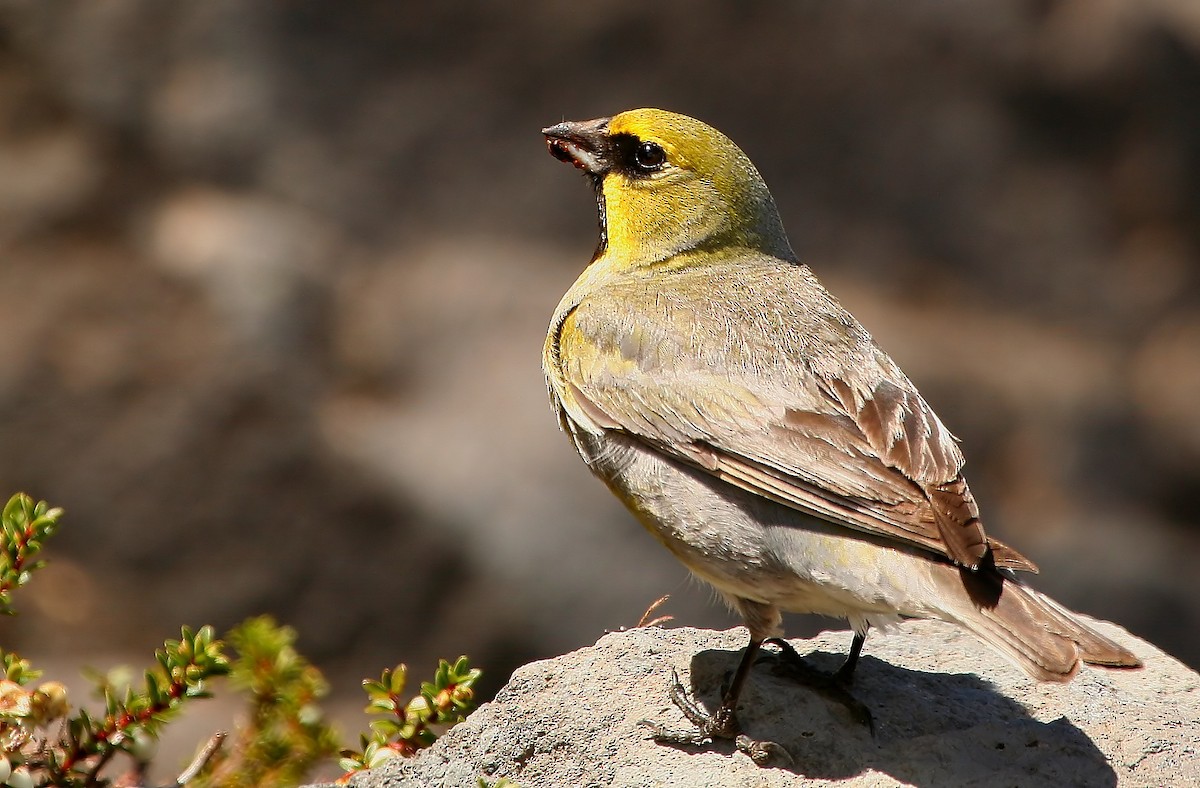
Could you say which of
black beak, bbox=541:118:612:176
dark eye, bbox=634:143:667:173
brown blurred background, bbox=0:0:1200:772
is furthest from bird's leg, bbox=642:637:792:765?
brown blurred background, bbox=0:0:1200:772

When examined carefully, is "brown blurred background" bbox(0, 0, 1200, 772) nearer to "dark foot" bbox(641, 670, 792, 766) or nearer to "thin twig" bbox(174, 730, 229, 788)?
"dark foot" bbox(641, 670, 792, 766)

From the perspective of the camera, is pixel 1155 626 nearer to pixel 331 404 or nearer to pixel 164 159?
pixel 331 404

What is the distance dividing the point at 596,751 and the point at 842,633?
1.34 m

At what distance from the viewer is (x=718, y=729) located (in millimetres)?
4016

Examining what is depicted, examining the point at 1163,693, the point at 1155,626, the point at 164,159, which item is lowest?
the point at 1155,626

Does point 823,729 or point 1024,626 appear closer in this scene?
point 1024,626

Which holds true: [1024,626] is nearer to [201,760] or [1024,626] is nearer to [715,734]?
[715,734]

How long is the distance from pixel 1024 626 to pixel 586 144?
2580 mm

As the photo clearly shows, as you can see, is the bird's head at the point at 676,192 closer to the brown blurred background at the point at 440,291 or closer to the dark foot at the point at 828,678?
the dark foot at the point at 828,678

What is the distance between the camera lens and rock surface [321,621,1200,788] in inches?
152

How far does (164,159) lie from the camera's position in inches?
329

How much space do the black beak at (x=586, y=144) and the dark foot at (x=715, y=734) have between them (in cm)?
224

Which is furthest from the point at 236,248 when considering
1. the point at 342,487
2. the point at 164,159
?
the point at 342,487

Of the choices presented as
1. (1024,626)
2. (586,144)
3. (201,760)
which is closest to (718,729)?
(1024,626)
